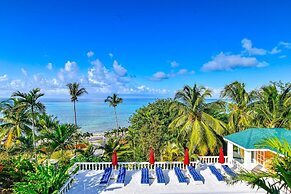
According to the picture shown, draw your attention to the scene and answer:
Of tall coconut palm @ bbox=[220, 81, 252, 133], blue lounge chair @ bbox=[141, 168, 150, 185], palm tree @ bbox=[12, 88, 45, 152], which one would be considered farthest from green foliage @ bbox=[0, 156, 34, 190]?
tall coconut palm @ bbox=[220, 81, 252, 133]

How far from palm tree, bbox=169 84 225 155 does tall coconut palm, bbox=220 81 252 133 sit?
6.38ft

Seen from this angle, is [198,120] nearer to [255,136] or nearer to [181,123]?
[181,123]

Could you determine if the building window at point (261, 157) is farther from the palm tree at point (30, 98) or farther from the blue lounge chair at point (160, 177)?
the palm tree at point (30, 98)

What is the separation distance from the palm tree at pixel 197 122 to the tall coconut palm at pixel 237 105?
6.38ft

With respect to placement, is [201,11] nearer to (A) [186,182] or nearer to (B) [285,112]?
(B) [285,112]

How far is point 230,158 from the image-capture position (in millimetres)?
14414

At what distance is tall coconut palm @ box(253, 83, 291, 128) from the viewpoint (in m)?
15.6

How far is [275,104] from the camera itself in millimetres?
15703

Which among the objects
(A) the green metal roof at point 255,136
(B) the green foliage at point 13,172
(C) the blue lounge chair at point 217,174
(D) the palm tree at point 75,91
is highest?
(D) the palm tree at point 75,91

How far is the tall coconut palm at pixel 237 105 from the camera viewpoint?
18.8 m

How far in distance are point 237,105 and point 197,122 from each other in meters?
4.53

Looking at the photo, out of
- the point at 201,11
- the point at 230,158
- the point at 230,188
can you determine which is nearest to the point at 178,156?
the point at 230,158

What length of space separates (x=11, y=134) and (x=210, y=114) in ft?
56.9

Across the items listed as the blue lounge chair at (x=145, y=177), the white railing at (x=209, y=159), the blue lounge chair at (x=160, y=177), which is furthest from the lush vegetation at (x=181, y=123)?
the blue lounge chair at (x=145, y=177)
